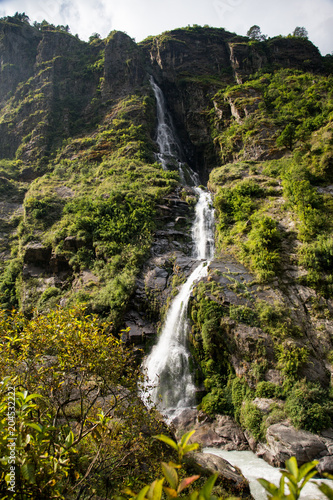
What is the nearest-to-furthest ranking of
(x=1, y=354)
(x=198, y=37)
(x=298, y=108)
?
(x=1, y=354), (x=298, y=108), (x=198, y=37)

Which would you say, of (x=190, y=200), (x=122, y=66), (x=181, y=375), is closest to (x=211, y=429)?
(x=181, y=375)

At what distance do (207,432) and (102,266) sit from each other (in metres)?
12.6

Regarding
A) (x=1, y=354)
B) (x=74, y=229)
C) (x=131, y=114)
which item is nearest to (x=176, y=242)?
(x=74, y=229)

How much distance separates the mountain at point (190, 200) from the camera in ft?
38.3

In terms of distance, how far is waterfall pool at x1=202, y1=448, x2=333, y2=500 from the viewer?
6793 mm

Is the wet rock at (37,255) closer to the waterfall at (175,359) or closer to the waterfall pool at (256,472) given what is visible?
the waterfall at (175,359)

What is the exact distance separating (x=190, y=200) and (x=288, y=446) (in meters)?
19.9

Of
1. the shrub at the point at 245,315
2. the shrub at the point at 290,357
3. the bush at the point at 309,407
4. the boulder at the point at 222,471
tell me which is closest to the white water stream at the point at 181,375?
the boulder at the point at 222,471

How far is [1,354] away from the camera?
4.20 meters

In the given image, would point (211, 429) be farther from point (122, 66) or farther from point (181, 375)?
point (122, 66)

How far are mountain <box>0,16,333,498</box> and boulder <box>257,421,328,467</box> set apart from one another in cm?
20

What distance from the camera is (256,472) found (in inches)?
311

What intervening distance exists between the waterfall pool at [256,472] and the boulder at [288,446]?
295 millimetres

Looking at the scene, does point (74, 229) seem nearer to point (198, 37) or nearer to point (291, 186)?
point (291, 186)
